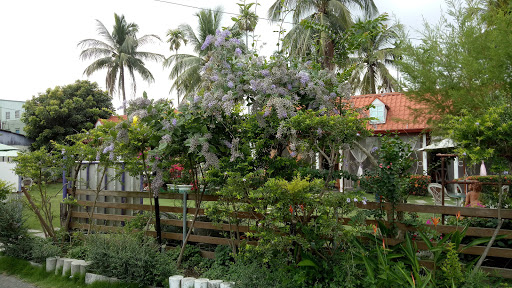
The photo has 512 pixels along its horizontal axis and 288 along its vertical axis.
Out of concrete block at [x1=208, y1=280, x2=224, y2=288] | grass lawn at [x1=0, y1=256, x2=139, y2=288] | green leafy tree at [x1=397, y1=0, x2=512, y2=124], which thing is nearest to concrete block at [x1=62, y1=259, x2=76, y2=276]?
grass lawn at [x1=0, y1=256, x2=139, y2=288]

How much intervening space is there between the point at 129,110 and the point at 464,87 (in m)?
4.78

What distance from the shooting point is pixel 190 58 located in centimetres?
2617

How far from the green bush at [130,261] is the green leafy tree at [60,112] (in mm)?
20813

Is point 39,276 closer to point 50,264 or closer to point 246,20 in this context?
point 50,264

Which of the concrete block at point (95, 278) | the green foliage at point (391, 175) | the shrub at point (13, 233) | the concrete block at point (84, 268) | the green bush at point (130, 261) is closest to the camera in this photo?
the green foliage at point (391, 175)

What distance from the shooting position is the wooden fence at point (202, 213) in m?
4.09

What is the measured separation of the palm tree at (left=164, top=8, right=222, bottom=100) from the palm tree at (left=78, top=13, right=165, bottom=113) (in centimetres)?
394

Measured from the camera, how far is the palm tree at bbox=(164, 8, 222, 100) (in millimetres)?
25312

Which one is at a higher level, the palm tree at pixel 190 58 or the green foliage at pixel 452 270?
the palm tree at pixel 190 58

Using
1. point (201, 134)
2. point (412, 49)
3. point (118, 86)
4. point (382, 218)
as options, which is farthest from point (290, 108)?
point (118, 86)

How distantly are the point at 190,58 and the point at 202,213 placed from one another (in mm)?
21926

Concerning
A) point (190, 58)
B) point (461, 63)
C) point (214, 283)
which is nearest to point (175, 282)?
point (214, 283)

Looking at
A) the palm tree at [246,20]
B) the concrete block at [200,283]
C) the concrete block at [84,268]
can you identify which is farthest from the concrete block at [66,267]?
the palm tree at [246,20]

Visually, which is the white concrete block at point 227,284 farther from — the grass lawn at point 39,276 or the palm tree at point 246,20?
the palm tree at point 246,20
